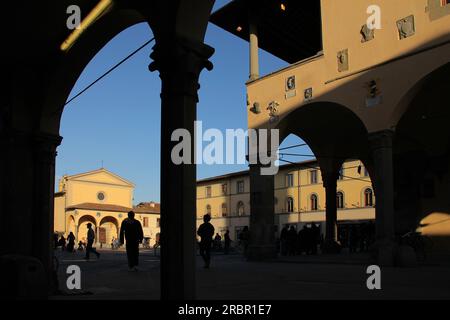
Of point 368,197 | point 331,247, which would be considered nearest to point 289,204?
point 368,197

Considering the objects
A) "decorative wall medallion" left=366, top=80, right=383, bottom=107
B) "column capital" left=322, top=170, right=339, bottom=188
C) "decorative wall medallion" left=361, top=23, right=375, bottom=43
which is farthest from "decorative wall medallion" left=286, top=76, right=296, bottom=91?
"column capital" left=322, top=170, right=339, bottom=188

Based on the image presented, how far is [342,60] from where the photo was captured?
646 inches

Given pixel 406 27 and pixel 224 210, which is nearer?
Answer: pixel 406 27

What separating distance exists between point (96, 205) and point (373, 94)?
5342cm

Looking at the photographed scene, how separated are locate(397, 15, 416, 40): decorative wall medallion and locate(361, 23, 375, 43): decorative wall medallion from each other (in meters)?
0.98

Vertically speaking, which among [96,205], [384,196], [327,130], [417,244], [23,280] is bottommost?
[417,244]

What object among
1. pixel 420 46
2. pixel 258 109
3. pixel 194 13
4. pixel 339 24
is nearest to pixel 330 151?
pixel 258 109

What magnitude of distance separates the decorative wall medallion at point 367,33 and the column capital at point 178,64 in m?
11.3

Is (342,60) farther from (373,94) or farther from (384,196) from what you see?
(384,196)

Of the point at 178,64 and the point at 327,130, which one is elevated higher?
the point at 327,130

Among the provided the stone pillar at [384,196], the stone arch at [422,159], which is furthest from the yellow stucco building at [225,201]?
the stone pillar at [384,196]

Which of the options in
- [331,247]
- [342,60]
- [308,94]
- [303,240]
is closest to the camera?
[342,60]

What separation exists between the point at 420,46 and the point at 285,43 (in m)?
9.73
